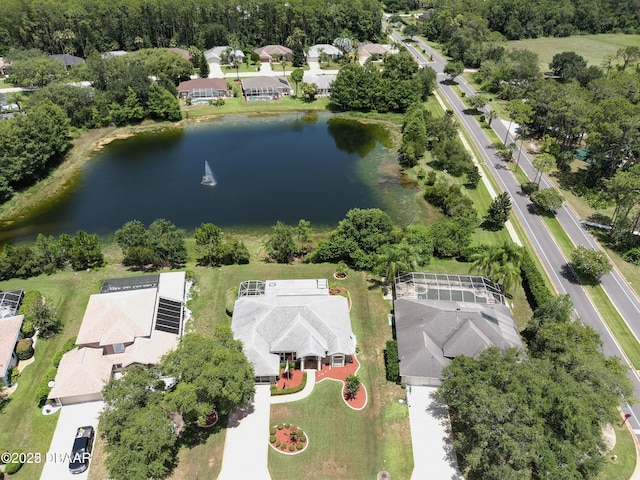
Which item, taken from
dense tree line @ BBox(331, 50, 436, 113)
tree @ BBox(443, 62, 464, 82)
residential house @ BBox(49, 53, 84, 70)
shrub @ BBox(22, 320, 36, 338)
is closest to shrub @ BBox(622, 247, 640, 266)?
dense tree line @ BBox(331, 50, 436, 113)

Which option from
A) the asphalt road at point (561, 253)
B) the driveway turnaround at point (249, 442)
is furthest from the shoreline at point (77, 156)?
the driveway turnaround at point (249, 442)

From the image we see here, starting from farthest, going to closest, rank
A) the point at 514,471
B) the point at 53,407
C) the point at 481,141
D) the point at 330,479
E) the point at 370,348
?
the point at 481,141 < the point at 370,348 < the point at 53,407 < the point at 330,479 < the point at 514,471

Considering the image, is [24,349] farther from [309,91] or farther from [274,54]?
[274,54]

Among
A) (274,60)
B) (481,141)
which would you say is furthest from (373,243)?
(274,60)

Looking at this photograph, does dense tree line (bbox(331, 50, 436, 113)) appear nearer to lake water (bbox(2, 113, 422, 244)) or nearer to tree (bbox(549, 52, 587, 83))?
lake water (bbox(2, 113, 422, 244))

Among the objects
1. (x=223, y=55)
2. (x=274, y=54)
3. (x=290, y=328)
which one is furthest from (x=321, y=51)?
(x=290, y=328)

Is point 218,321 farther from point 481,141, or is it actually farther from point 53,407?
point 481,141

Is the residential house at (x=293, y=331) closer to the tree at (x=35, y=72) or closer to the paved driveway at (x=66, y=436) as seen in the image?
the paved driveway at (x=66, y=436)
